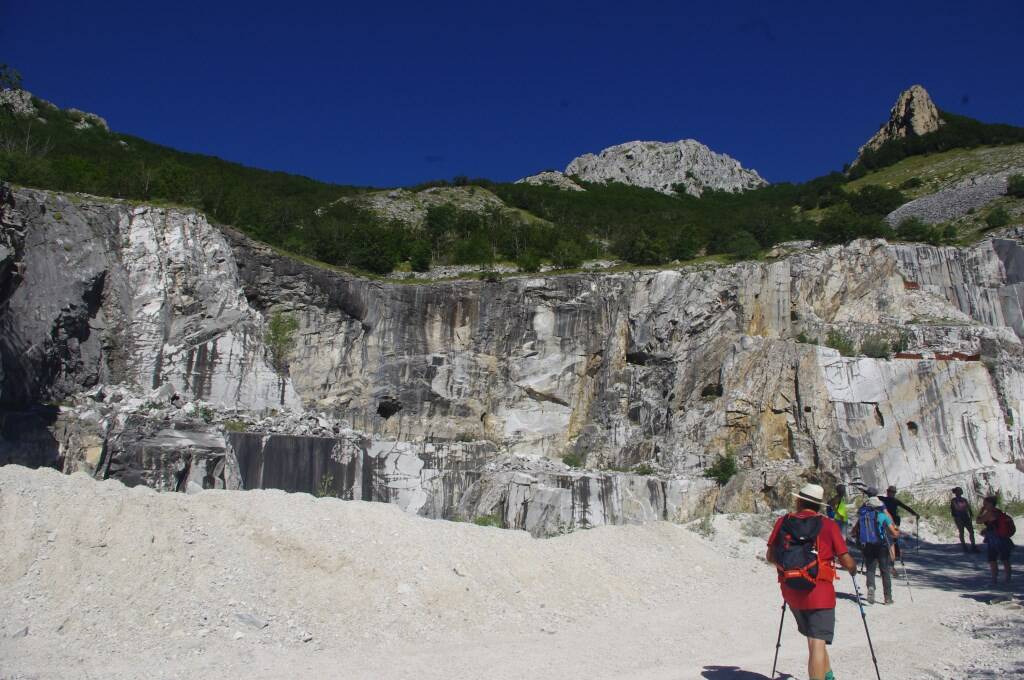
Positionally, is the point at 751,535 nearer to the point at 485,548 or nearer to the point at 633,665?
the point at 485,548

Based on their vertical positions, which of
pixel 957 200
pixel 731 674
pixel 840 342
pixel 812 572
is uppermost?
pixel 957 200

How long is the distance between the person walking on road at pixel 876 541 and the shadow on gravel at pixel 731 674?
4.01m

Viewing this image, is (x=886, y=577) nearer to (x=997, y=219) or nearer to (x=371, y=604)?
(x=371, y=604)

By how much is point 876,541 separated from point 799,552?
4993 millimetres

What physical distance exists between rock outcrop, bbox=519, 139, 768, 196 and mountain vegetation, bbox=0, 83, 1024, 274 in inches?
589

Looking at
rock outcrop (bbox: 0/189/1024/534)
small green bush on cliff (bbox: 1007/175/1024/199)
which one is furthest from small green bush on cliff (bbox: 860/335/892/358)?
small green bush on cliff (bbox: 1007/175/1024/199)

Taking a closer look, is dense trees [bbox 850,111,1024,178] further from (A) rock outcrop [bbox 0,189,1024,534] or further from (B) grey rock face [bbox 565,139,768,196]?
(A) rock outcrop [bbox 0,189,1024,534]

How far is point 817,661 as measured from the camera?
520 centimetres

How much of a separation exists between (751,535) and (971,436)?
13.5m

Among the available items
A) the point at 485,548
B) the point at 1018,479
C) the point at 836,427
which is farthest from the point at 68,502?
the point at 1018,479

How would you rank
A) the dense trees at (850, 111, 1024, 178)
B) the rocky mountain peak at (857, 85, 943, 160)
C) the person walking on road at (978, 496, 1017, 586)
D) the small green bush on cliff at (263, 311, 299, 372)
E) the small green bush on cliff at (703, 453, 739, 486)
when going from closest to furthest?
the person walking on road at (978, 496, 1017, 586) < the small green bush on cliff at (703, 453, 739, 486) < the small green bush on cliff at (263, 311, 299, 372) < the dense trees at (850, 111, 1024, 178) < the rocky mountain peak at (857, 85, 943, 160)

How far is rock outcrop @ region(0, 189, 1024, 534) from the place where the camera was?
69.7ft

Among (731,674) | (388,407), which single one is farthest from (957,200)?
(731,674)

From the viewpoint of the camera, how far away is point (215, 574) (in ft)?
25.9
